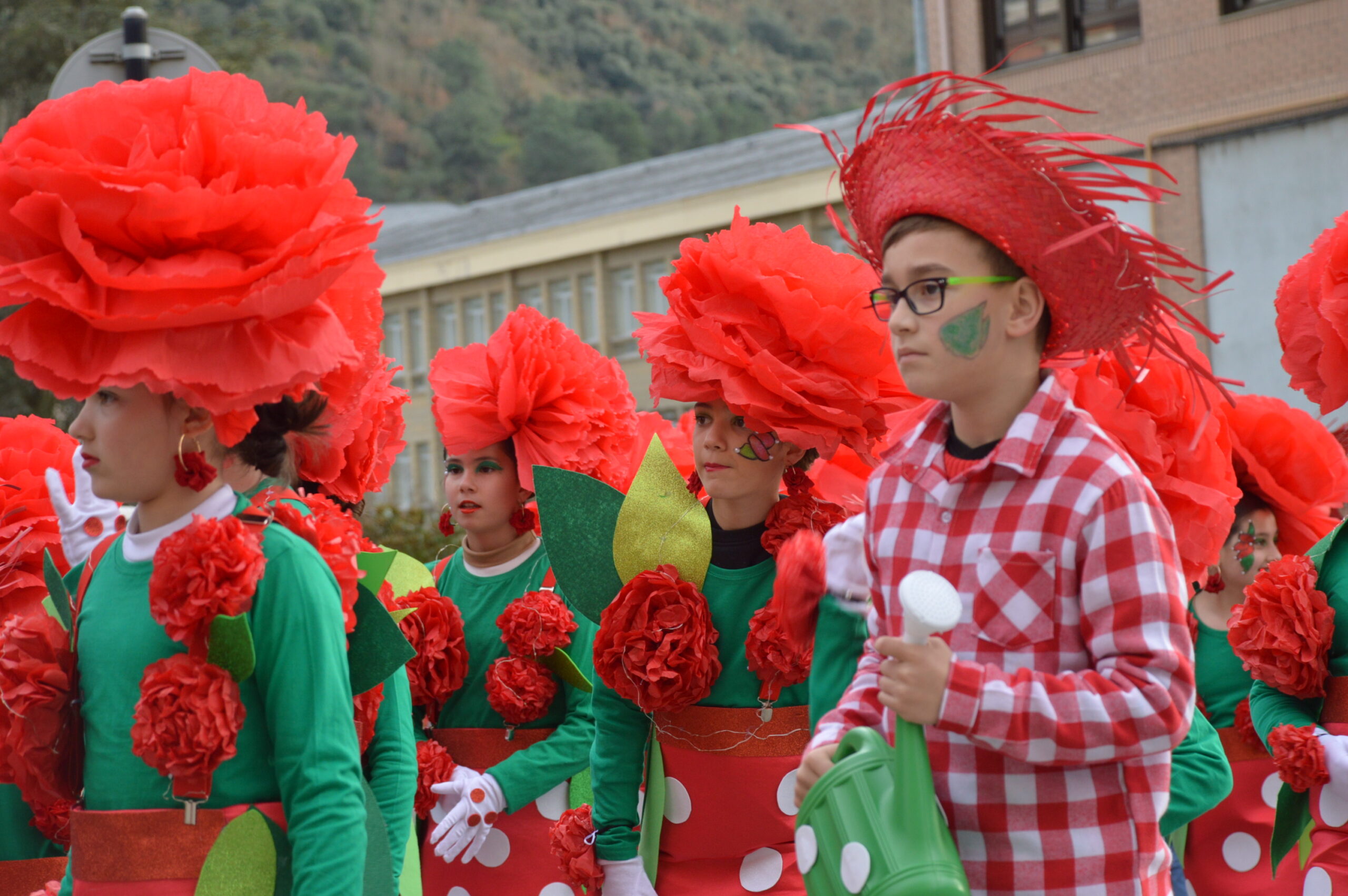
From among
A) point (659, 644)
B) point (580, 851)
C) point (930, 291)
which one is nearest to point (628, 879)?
point (580, 851)

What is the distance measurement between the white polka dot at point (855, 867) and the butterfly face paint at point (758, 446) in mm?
1776

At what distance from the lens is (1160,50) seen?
66.6 ft

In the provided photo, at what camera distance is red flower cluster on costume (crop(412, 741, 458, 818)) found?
477 cm

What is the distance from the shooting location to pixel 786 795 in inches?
147

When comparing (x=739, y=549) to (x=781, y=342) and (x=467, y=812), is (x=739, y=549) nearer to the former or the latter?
(x=781, y=342)

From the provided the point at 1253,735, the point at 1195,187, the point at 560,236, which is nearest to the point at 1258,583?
the point at 1253,735

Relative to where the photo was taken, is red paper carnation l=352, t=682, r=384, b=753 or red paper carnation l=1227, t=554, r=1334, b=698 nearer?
red paper carnation l=352, t=682, r=384, b=753

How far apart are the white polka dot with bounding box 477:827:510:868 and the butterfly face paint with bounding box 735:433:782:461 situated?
1668 millimetres

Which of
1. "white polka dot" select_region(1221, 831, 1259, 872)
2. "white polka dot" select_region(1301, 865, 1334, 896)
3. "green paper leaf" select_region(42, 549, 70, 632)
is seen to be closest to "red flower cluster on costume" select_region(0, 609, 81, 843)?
"green paper leaf" select_region(42, 549, 70, 632)

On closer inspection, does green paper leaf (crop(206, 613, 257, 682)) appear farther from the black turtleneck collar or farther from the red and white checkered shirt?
the black turtleneck collar

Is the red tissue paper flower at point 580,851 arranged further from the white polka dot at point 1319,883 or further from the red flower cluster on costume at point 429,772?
the white polka dot at point 1319,883

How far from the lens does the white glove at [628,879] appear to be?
12.4 ft

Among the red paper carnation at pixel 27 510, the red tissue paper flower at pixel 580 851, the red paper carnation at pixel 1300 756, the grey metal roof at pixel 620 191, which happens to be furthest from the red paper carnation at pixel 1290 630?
the grey metal roof at pixel 620 191

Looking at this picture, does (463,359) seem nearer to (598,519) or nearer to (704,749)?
(598,519)
